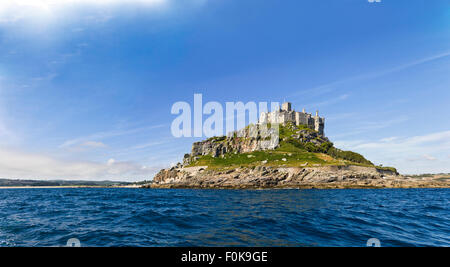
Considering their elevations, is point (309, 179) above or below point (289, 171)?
below

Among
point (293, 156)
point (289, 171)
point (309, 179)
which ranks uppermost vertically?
point (293, 156)

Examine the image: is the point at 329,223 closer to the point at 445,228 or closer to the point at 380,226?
the point at 380,226

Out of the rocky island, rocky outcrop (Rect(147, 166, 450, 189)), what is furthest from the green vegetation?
rocky outcrop (Rect(147, 166, 450, 189))

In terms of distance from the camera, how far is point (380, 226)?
13.5 metres

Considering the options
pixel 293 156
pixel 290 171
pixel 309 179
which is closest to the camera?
pixel 309 179

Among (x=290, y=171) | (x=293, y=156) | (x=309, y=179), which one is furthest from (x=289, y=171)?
(x=293, y=156)

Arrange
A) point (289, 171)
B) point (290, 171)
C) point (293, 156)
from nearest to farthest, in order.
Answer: point (290, 171) → point (289, 171) → point (293, 156)

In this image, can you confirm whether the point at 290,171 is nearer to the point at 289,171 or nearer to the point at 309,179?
the point at 289,171

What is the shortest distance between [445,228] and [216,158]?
174 meters

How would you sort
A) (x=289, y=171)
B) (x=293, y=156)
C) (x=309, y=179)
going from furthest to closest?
(x=293, y=156), (x=289, y=171), (x=309, y=179)

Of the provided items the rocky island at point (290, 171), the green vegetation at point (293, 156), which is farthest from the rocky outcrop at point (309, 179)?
the green vegetation at point (293, 156)

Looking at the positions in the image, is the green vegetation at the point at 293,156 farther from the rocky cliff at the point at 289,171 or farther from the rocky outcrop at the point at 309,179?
the rocky outcrop at the point at 309,179

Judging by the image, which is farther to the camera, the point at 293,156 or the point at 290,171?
the point at 293,156
